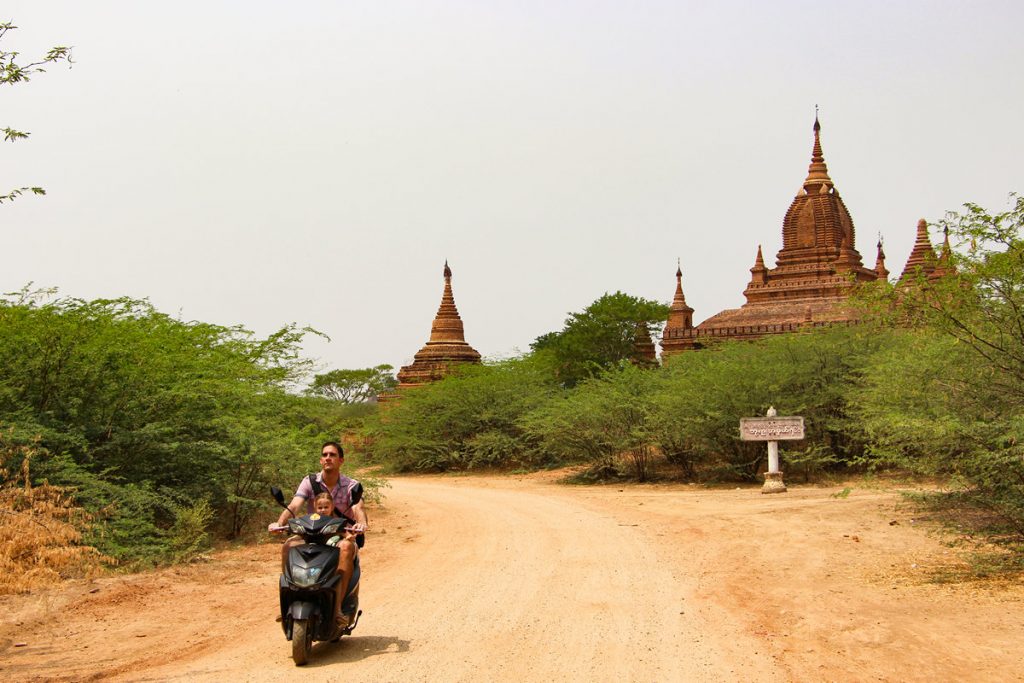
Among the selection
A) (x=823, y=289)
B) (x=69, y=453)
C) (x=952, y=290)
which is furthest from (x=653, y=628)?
(x=823, y=289)

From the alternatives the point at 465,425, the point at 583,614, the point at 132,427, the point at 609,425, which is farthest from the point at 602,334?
the point at 583,614

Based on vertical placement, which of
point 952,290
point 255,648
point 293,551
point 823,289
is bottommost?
point 255,648

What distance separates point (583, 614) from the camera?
7.50m

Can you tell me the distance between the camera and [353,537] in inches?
252

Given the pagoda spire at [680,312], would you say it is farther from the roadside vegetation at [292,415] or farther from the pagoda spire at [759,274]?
the roadside vegetation at [292,415]

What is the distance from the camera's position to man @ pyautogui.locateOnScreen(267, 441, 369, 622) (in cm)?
629

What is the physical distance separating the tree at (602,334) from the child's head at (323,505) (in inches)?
1247

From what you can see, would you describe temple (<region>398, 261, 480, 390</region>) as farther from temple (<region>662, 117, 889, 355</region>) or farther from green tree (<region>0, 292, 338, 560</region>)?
green tree (<region>0, 292, 338, 560</region>)

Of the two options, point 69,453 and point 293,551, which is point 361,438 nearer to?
point 69,453

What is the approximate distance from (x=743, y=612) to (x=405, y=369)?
30.0 metres

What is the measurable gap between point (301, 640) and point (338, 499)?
104cm

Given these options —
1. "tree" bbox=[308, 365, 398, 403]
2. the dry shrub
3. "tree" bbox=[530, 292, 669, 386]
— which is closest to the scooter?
the dry shrub

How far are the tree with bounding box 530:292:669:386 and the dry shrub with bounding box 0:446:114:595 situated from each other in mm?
28993

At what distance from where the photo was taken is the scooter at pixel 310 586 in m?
6.00
